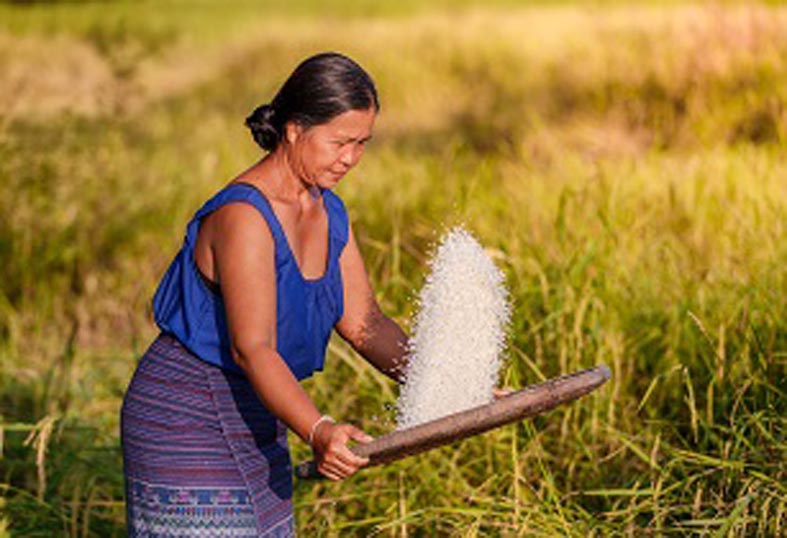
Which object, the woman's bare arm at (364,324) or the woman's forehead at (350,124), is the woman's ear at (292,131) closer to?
the woman's forehead at (350,124)

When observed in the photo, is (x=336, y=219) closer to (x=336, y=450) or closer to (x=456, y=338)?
(x=456, y=338)

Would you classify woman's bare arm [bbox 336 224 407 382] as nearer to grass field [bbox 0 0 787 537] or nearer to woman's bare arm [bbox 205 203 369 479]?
grass field [bbox 0 0 787 537]

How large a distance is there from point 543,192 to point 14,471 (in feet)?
7.53

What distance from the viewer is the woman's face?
2.18 m

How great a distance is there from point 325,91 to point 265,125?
0.16 metres

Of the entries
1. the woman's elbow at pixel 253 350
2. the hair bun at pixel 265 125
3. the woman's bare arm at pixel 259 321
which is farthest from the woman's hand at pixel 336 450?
the hair bun at pixel 265 125

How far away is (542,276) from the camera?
11.7ft

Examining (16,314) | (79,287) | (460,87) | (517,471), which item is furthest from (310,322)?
(460,87)

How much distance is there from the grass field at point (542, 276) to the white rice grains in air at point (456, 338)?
31 centimetres

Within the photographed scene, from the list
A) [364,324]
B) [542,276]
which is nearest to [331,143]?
[364,324]

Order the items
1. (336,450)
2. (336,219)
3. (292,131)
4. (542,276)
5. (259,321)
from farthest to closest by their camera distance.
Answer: (542,276) < (336,219) < (292,131) < (259,321) < (336,450)

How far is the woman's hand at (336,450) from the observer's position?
6.59ft

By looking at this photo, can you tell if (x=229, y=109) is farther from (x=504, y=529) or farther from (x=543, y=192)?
(x=504, y=529)

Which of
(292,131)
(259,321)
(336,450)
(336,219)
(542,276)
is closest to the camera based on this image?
(336,450)
